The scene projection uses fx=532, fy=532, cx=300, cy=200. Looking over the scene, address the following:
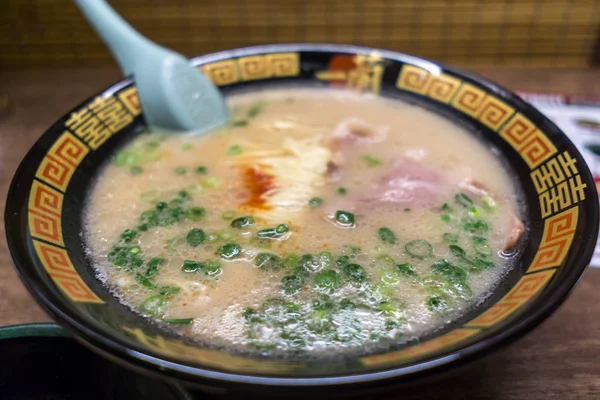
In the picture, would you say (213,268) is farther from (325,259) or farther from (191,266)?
(325,259)

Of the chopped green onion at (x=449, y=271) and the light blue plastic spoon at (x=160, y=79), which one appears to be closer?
the chopped green onion at (x=449, y=271)

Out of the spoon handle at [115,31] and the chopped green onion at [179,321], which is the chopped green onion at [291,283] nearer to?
the chopped green onion at [179,321]

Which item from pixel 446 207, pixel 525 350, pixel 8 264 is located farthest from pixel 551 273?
pixel 8 264

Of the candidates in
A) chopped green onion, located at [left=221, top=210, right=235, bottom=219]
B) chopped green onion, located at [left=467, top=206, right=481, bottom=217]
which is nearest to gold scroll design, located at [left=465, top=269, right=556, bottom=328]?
chopped green onion, located at [left=467, top=206, right=481, bottom=217]

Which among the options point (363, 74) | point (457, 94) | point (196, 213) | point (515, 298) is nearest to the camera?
point (515, 298)

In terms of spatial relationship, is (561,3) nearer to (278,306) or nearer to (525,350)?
(525,350)

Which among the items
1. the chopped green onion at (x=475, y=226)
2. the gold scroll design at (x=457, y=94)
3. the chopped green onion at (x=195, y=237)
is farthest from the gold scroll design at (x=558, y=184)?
the chopped green onion at (x=195, y=237)

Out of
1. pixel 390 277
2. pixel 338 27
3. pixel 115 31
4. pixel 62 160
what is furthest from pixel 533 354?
pixel 338 27
